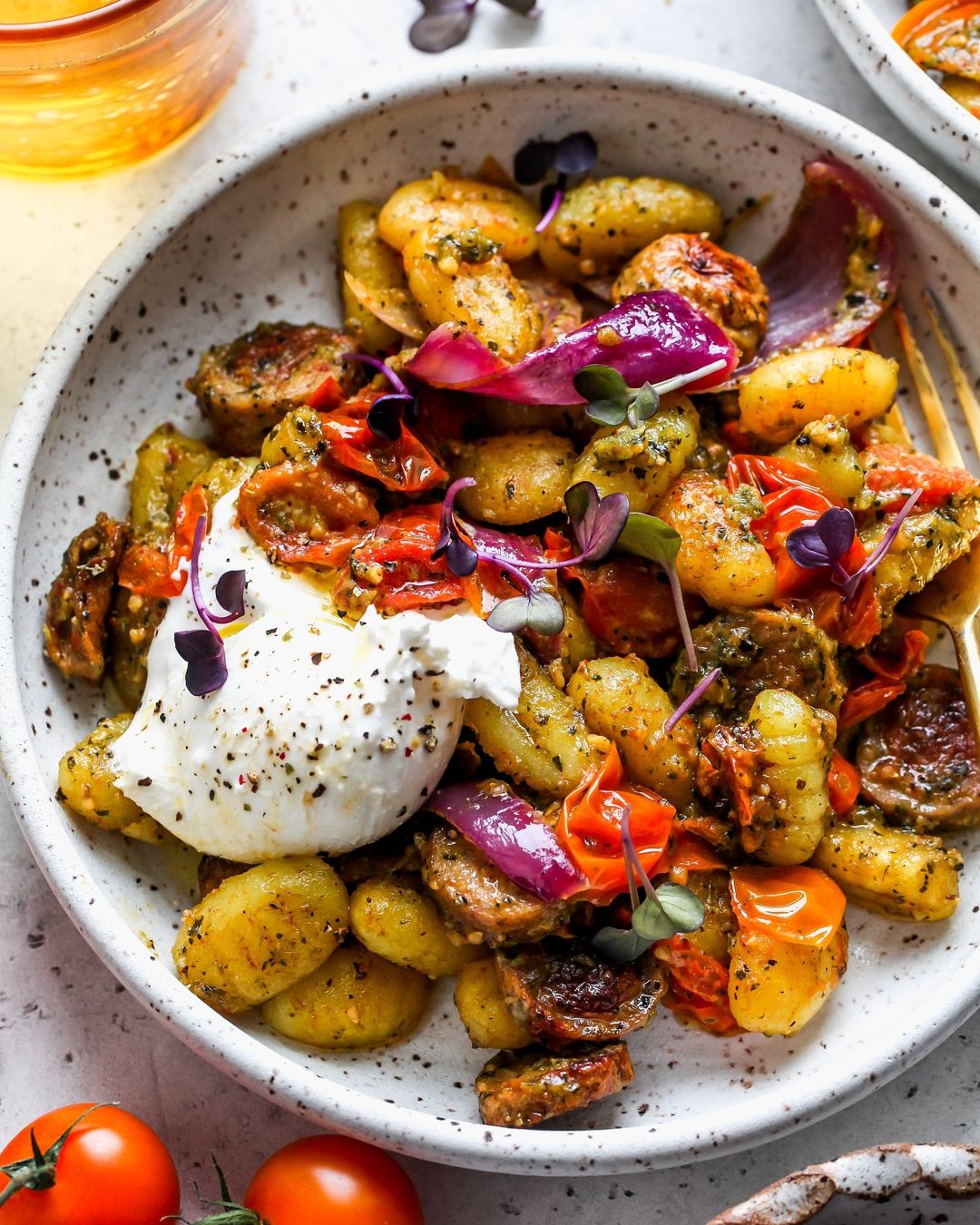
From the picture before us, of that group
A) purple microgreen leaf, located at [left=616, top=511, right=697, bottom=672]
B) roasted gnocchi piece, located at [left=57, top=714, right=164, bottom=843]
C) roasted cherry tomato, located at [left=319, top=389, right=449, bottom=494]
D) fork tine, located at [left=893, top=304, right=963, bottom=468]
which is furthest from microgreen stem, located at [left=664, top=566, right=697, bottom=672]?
roasted gnocchi piece, located at [left=57, top=714, right=164, bottom=843]

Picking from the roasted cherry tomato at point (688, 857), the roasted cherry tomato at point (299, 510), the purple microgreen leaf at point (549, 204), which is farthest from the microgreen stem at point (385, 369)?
the roasted cherry tomato at point (688, 857)

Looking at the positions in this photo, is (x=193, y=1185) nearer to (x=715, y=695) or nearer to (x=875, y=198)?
(x=715, y=695)

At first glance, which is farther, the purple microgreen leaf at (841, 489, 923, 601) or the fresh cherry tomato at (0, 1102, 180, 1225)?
the fresh cherry tomato at (0, 1102, 180, 1225)

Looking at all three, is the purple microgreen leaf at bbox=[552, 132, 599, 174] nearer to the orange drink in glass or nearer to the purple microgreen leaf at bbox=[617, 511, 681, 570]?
the orange drink in glass

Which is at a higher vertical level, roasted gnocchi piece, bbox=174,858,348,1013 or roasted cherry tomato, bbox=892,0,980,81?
roasted cherry tomato, bbox=892,0,980,81

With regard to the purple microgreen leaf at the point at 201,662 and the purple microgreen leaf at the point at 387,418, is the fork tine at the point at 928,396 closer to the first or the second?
the purple microgreen leaf at the point at 387,418

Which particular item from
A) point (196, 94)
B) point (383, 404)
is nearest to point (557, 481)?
point (383, 404)
